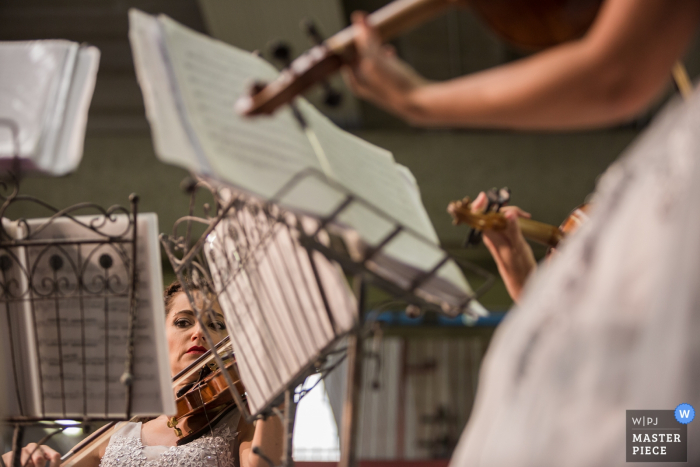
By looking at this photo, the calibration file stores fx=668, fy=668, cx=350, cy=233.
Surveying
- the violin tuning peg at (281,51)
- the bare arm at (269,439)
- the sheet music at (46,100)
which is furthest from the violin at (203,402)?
the violin tuning peg at (281,51)

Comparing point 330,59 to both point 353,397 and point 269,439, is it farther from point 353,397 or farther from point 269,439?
point 269,439

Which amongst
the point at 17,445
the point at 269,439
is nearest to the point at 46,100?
the point at 17,445

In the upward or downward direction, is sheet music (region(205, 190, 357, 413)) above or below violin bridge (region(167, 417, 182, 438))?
above

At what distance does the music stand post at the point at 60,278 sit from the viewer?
954mm

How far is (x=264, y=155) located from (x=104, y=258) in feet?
1.40

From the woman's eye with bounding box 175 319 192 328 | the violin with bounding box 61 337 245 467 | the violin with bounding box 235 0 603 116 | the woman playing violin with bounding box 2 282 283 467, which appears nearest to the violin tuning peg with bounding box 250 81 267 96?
the violin with bounding box 235 0 603 116

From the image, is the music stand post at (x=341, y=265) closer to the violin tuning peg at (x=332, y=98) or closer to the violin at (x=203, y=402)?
Result: the violin tuning peg at (x=332, y=98)

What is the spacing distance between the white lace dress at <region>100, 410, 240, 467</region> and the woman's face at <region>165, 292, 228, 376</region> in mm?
201

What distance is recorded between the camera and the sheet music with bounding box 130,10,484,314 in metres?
0.60

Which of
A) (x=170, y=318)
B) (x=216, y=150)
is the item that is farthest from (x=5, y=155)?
(x=170, y=318)

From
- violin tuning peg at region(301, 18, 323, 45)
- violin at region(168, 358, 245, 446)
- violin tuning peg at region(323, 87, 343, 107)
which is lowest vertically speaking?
violin at region(168, 358, 245, 446)

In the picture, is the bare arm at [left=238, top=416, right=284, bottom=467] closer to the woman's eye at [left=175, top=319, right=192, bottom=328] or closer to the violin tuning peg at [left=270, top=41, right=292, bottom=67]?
the woman's eye at [left=175, top=319, right=192, bottom=328]

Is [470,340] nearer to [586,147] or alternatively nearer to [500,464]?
[586,147]

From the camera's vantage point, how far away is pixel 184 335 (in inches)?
74.5
